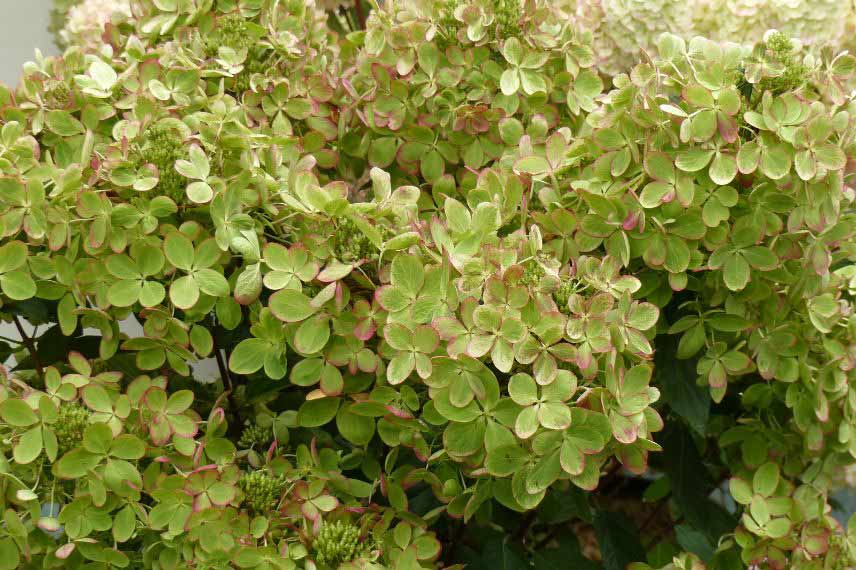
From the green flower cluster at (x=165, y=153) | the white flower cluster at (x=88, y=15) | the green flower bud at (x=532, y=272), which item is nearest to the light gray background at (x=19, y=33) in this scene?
the white flower cluster at (x=88, y=15)

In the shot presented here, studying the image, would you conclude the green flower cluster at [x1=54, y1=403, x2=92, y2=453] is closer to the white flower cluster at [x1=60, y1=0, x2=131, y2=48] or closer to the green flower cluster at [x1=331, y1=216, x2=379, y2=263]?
the green flower cluster at [x1=331, y1=216, x2=379, y2=263]

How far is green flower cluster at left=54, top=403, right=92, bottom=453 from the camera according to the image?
0.72 meters

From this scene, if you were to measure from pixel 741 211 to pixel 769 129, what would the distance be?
0.08 meters

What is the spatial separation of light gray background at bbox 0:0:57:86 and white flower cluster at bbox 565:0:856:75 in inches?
41.3

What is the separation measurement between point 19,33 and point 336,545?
4.41 feet

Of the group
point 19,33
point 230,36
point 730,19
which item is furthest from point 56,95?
point 19,33

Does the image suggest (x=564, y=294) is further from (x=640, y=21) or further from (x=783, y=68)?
(x=640, y=21)

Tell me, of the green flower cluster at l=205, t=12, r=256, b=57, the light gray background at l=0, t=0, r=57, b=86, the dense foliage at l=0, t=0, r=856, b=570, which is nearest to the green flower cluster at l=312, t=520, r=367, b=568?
the dense foliage at l=0, t=0, r=856, b=570

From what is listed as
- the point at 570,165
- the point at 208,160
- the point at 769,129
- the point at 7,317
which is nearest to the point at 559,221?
the point at 570,165

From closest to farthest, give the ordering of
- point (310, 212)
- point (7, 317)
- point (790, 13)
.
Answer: point (310, 212) → point (7, 317) → point (790, 13)

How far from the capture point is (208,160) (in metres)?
0.74

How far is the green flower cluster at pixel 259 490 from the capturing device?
0.75 meters

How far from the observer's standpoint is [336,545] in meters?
0.72

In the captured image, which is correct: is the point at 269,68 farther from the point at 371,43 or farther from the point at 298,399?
the point at 298,399
